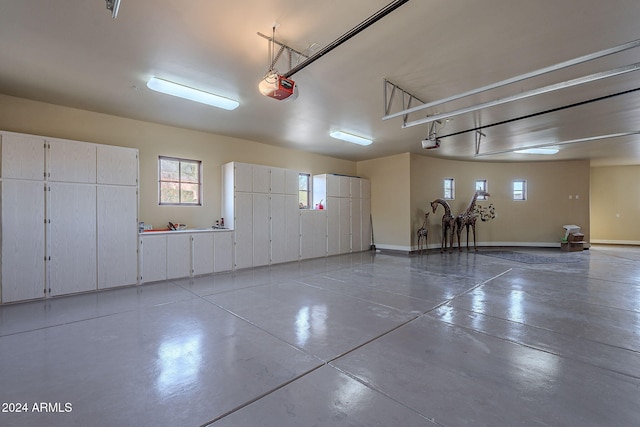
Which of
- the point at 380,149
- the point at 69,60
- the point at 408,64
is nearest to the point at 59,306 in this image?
the point at 69,60

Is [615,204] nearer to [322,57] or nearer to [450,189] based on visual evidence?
[450,189]

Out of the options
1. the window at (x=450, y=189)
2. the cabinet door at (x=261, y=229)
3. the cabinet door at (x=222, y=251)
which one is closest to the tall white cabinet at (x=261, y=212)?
the cabinet door at (x=261, y=229)

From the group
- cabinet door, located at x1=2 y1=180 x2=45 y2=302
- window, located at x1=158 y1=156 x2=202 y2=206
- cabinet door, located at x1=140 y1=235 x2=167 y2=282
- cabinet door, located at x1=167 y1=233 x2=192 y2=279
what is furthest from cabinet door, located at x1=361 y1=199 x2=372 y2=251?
cabinet door, located at x1=2 y1=180 x2=45 y2=302

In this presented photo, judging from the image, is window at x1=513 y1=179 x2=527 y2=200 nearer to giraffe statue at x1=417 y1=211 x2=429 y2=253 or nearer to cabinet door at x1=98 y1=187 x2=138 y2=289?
giraffe statue at x1=417 y1=211 x2=429 y2=253

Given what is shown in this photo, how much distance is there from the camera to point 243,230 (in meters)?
6.53

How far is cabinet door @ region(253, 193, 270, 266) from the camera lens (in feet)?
22.1

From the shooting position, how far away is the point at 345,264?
7.11 metres

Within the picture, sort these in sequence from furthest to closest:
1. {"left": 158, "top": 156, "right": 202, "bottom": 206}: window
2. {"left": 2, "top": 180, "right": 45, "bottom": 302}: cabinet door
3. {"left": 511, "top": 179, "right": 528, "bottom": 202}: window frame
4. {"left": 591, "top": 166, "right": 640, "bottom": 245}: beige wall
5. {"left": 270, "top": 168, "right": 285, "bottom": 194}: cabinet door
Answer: {"left": 591, "top": 166, "right": 640, "bottom": 245}: beige wall → {"left": 511, "top": 179, "right": 528, "bottom": 202}: window frame → {"left": 270, "top": 168, "right": 285, "bottom": 194}: cabinet door → {"left": 158, "top": 156, "right": 202, "bottom": 206}: window → {"left": 2, "top": 180, "right": 45, "bottom": 302}: cabinet door

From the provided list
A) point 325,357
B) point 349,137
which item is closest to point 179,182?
point 349,137

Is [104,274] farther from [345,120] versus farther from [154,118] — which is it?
[345,120]

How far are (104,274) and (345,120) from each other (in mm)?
5279

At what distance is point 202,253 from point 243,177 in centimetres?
198

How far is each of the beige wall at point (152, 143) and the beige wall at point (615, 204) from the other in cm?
1344

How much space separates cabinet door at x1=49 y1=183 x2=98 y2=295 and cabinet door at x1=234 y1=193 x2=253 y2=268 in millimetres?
Answer: 2599
